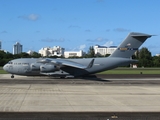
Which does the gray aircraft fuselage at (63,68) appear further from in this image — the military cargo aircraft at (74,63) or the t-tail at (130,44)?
Answer: the t-tail at (130,44)

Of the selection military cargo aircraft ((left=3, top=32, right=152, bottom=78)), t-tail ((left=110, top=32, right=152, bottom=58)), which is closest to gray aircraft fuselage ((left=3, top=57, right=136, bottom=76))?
military cargo aircraft ((left=3, top=32, right=152, bottom=78))

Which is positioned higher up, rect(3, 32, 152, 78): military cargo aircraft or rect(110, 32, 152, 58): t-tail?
rect(110, 32, 152, 58): t-tail

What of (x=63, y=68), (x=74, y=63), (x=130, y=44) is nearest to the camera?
(x=74, y=63)

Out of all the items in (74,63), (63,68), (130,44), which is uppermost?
(130,44)

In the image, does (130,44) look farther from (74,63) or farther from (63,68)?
(63,68)

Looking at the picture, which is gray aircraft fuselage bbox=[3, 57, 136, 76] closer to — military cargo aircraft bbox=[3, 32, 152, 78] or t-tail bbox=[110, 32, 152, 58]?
military cargo aircraft bbox=[3, 32, 152, 78]

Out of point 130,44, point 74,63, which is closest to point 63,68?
point 74,63

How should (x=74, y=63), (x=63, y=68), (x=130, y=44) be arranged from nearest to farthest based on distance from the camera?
(x=74, y=63) < (x=63, y=68) < (x=130, y=44)

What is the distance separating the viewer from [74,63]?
41.4 meters

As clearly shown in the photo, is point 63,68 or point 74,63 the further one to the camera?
point 63,68

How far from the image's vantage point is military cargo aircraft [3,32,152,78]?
4094 cm

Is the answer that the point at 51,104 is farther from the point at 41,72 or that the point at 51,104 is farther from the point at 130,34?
the point at 130,34

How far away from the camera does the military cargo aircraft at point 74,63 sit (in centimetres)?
4094
